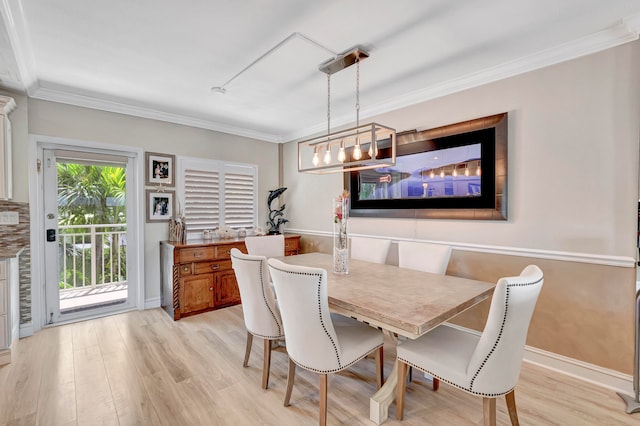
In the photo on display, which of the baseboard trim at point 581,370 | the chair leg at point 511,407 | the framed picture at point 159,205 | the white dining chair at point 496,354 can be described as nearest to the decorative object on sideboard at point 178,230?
the framed picture at point 159,205

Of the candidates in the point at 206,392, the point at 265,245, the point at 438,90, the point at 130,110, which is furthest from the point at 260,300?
the point at 130,110

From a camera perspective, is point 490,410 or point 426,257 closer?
A: point 490,410

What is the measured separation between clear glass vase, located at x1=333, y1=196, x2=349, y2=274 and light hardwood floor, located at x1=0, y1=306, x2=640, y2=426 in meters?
0.88

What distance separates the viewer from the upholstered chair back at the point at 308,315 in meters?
1.65

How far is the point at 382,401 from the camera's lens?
6.04 ft

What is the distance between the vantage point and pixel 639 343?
1949 mm

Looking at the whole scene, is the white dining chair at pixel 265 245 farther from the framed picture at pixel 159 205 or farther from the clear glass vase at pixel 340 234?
the framed picture at pixel 159 205

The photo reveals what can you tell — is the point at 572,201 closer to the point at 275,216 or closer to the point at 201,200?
the point at 275,216

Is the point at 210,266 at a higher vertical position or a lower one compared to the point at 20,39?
lower

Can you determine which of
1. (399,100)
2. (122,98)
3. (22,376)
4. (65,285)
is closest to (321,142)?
(399,100)

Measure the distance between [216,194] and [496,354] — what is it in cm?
400

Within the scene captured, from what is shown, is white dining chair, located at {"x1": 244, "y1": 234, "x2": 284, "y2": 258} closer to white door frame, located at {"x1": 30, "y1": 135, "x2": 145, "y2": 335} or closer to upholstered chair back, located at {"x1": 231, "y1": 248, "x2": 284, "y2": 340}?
upholstered chair back, located at {"x1": 231, "y1": 248, "x2": 284, "y2": 340}

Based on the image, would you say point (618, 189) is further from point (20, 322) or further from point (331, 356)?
point (20, 322)

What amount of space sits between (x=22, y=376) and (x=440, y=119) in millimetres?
4373
